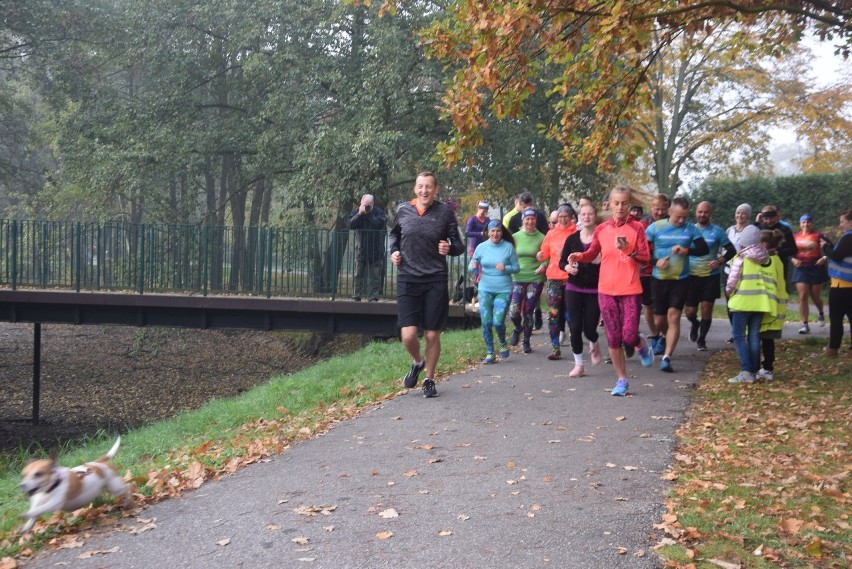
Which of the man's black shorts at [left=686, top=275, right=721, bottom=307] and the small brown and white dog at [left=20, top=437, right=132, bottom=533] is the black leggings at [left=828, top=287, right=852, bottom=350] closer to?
the man's black shorts at [left=686, top=275, right=721, bottom=307]

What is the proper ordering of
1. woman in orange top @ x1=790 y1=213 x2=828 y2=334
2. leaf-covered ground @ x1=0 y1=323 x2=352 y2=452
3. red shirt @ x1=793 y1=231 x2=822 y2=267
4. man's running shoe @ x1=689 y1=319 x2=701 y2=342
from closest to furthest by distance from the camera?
1. man's running shoe @ x1=689 y1=319 x2=701 y2=342
2. red shirt @ x1=793 y1=231 x2=822 y2=267
3. woman in orange top @ x1=790 y1=213 x2=828 y2=334
4. leaf-covered ground @ x1=0 y1=323 x2=352 y2=452

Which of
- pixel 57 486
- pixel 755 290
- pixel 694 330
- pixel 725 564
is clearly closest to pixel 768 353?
pixel 755 290

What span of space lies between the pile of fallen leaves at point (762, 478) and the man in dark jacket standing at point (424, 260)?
2637 mm

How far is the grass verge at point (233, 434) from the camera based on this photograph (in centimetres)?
600

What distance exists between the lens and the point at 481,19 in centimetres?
1020

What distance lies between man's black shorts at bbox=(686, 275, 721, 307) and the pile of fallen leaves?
2140 mm

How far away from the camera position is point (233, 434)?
32.6 ft

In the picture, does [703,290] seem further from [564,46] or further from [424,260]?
[424,260]

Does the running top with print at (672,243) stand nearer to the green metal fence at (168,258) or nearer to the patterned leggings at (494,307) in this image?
the patterned leggings at (494,307)

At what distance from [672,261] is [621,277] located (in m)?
2.25

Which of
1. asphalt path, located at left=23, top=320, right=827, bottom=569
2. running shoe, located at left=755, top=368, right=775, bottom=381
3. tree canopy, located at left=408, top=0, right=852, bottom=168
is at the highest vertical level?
tree canopy, located at left=408, top=0, right=852, bottom=168

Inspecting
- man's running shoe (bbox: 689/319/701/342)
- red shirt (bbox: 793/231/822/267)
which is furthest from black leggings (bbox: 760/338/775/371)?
red shirt (bbox: 793/231/822/267)

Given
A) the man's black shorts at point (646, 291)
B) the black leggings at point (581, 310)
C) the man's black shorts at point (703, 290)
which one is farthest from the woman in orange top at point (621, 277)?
the man's black shorts at point (703, 290)

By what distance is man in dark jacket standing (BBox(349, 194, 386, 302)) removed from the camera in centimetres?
1948
